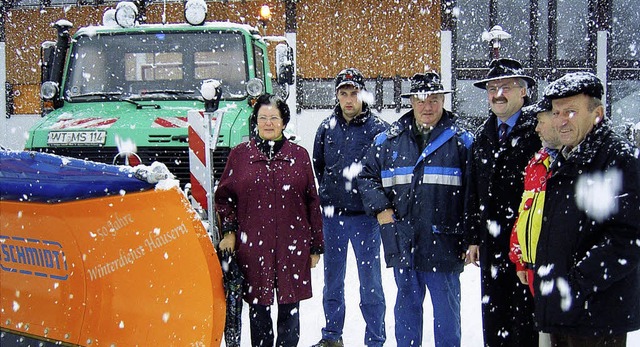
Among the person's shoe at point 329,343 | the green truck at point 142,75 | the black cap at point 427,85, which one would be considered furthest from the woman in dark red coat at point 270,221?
the green truck at point 142,75

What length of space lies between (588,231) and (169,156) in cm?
356

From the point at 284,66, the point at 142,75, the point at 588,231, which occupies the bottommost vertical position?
the point at 588,231

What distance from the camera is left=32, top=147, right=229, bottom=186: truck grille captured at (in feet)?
16.1

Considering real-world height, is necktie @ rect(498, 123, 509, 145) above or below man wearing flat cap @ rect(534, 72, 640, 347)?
above

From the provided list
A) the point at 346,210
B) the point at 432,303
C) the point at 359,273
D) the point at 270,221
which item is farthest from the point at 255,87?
the point at 432,303

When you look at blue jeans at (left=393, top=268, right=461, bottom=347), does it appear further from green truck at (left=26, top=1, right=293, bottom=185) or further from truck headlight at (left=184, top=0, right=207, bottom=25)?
truck headlight at (left=184, top=0, right=207, bottom=25)

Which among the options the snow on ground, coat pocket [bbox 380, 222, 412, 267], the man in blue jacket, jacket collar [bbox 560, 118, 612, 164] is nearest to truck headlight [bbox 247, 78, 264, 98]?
the man in blue jacket

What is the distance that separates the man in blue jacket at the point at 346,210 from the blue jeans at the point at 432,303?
0.41 meters

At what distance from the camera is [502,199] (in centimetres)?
318

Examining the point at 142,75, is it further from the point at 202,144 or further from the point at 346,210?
the point at 346,210

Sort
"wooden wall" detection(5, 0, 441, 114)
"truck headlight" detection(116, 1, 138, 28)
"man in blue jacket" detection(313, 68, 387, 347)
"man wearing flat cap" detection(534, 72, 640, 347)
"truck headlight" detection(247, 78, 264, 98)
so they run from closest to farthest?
"man wearing flat cap" detection(534, 72, 640, 347)
"man in blue jacket" detection(313, 68, 387, 347)
"truck headlight" detection(247, 78, 264, 98)
"truck headlight" detection(116, 1, 138, 28)
"wooden wall" detection(5, 0, 441, 114)

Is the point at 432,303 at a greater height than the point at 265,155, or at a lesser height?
lesser

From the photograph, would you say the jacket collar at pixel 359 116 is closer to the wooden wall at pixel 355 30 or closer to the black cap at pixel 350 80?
the black cap at pixel 350 80

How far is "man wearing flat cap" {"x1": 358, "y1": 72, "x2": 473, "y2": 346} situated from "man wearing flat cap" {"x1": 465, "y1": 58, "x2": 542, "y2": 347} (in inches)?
4.4
